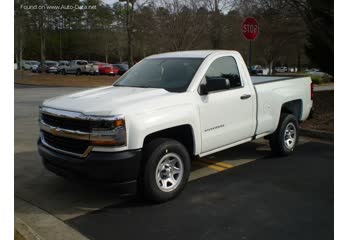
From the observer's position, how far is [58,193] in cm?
498

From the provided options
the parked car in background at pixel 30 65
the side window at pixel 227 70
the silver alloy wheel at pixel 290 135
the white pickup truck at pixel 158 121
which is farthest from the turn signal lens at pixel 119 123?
the parked car in background at pixel 30 65

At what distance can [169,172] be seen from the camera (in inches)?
184

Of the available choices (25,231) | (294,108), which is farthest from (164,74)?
(294,108)

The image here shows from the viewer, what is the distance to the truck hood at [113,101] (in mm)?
4209

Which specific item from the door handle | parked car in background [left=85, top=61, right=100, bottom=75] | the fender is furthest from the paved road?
parked car in background [left=85, top=61, right=100, bottom=75]

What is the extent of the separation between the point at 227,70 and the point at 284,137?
1789mm

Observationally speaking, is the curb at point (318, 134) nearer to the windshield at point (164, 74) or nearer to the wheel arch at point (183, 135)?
the windshield at point (164, 74)

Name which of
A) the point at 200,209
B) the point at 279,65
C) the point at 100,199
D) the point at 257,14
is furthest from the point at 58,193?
the point at 279,65

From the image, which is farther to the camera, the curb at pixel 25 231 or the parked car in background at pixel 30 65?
the parked car in background at pixel 30 65

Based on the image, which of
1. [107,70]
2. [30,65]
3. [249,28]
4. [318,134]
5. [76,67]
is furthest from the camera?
[30,65]

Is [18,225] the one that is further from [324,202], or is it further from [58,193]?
[324,202]

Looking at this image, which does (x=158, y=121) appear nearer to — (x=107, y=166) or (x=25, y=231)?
(x=107, y=166)

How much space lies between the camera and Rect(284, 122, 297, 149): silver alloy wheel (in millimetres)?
6734

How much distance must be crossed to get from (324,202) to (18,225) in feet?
11.4
